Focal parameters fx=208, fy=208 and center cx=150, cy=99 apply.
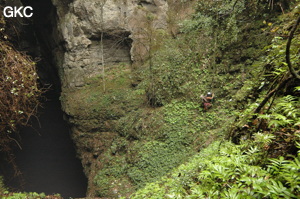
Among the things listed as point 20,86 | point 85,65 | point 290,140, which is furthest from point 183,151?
point 85,65

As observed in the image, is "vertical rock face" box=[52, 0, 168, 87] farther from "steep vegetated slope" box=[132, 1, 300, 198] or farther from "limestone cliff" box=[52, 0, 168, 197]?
"steep vegetated slope" box=[132, 1, 300, 198]

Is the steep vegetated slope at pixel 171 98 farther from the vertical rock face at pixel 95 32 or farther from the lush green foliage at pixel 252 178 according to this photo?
the lush green foliage at pixel 252 178

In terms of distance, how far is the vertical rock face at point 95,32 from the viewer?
1393 centimetres

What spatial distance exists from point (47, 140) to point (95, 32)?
33.3ft

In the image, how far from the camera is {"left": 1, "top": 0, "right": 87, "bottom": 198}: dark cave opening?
15.2 metres

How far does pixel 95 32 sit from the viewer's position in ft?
46.6

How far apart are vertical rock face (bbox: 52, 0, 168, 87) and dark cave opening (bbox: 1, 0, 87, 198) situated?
1219 millimetres

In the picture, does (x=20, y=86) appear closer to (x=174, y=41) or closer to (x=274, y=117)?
(x=274, y=117)

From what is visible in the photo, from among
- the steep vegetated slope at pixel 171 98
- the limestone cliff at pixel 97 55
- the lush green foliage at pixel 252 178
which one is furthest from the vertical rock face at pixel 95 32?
the lush green foliage at pixel 252 178

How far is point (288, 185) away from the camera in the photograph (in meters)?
1.51

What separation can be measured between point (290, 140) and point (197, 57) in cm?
932

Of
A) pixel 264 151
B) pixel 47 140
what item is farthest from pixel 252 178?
pixel 47 140

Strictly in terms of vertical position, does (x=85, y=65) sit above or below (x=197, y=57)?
below

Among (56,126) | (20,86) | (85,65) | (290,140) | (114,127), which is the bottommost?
(56,126)
